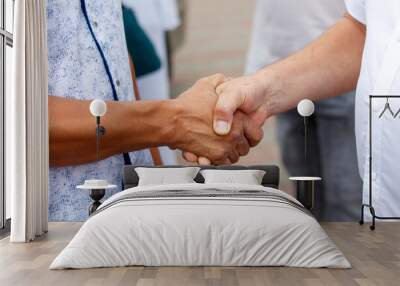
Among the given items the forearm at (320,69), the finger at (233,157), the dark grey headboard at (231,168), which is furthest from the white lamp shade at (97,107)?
the forearm at (320,69)

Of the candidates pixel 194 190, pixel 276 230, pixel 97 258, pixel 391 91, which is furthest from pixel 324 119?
pixel 97 258

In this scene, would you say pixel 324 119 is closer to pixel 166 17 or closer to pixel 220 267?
pixel 166 17

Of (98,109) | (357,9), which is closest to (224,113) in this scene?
(98,109)

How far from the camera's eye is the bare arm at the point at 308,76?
6.43 meters

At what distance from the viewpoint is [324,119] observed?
6.48m

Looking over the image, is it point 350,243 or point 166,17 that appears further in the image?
point 166,17

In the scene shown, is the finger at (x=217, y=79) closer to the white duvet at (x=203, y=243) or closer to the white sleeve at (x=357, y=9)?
the white sleeve at (x=357, y=9)

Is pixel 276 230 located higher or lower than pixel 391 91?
lower

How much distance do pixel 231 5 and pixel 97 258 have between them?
3483 millimetres

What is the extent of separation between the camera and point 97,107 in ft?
20.0

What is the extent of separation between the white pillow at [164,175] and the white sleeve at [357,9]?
7.76 ft

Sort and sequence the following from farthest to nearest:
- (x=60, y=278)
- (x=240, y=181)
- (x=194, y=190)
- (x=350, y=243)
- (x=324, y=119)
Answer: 1. (x=324, y=119)
2. (x=240, y=181)
3. (x=350, y=243)
4. (x=194, y=190)
5. (x=60, y=278)

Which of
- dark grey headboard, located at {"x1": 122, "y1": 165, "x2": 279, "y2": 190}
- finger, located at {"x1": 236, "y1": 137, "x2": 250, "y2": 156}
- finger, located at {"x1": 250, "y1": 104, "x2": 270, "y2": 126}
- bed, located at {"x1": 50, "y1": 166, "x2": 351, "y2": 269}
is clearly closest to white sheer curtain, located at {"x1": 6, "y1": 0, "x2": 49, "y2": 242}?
dark grey headboard, located at {"x1": 122, "y1": 165, "x2": 279, "y2": 190}

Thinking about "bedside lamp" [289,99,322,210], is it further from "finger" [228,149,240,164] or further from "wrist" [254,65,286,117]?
"finger" [228,149,240,164]
